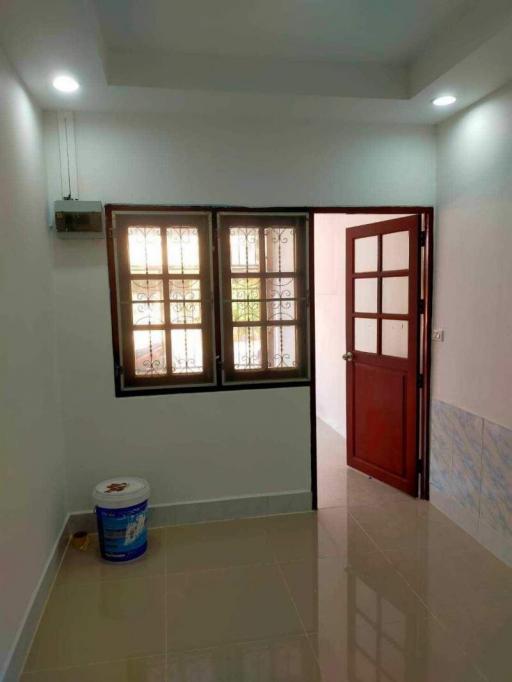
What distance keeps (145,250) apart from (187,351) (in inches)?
28.2

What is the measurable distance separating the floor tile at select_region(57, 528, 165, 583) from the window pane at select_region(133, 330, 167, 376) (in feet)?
3.66

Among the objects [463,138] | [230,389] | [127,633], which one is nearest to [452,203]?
Result: [463,138]

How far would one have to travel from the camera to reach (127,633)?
218 centimetres

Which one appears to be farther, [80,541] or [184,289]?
[184,289]

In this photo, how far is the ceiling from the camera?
2.09 meters

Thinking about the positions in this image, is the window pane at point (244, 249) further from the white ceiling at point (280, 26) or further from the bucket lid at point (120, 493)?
the bucket lid at point (120, 493)

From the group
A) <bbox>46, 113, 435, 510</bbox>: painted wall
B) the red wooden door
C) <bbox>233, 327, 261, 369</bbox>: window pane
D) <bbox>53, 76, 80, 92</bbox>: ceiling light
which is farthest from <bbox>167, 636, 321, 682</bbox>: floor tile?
<bbox>53, 76, 80, 92</bbox>: ceiling light

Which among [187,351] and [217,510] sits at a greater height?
[187,351]

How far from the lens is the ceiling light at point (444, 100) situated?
9.02 ft

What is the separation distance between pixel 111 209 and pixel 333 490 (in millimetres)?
2649

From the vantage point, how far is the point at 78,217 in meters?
2.79

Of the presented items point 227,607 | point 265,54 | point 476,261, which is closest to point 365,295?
point 476,261

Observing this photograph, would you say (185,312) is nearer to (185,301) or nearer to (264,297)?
(185,301)

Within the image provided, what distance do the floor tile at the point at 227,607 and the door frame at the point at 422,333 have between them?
0.93m
